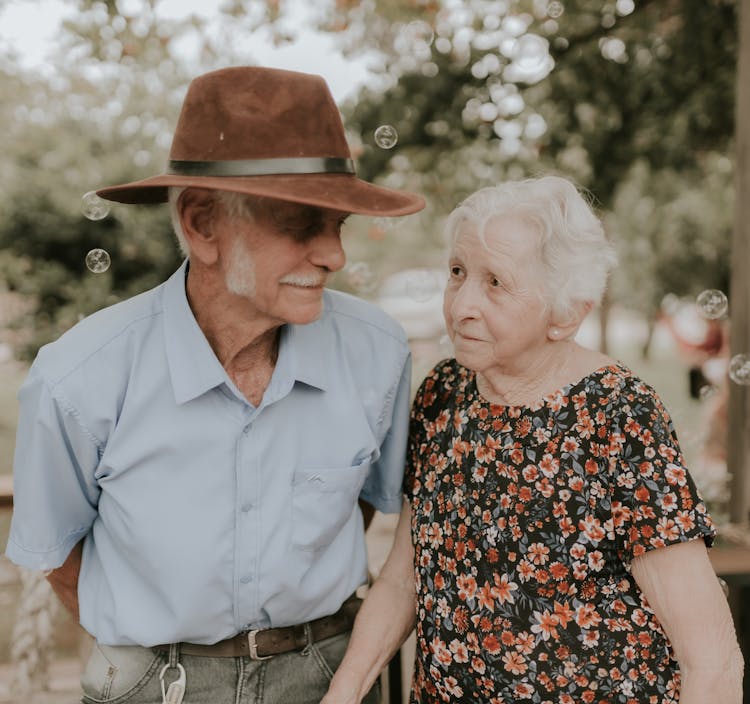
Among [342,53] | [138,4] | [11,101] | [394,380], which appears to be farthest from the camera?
[11,101]

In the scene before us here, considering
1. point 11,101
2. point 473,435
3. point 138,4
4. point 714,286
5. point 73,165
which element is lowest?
point 714,286

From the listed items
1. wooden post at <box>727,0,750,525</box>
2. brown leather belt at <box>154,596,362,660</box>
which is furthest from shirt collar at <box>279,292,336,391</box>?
wooden post at <box>727,0,750,525</box>

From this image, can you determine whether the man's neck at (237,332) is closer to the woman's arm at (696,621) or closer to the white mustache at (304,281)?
A: the white mustache at (304,281)

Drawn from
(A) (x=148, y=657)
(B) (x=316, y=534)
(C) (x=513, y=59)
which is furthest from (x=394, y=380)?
(C) (x=513, y=59)

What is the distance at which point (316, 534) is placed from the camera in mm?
1713

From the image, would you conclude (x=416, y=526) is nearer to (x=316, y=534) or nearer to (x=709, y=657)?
(x=316, y=534)

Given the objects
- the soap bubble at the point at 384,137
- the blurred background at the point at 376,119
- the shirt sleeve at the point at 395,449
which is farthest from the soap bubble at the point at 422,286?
the shirt sleeve at the point at 395,449

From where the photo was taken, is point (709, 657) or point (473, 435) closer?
point (709, 657)

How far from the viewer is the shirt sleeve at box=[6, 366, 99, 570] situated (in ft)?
5.19

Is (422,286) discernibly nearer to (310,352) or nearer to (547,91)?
(310,352)

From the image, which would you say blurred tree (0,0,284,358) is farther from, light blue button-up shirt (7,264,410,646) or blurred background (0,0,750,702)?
light blue button-up shirt (7,264,410,646)

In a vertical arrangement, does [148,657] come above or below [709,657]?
below

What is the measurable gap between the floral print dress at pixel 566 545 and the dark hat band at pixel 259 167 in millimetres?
620

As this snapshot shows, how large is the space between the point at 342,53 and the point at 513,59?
81 cm
